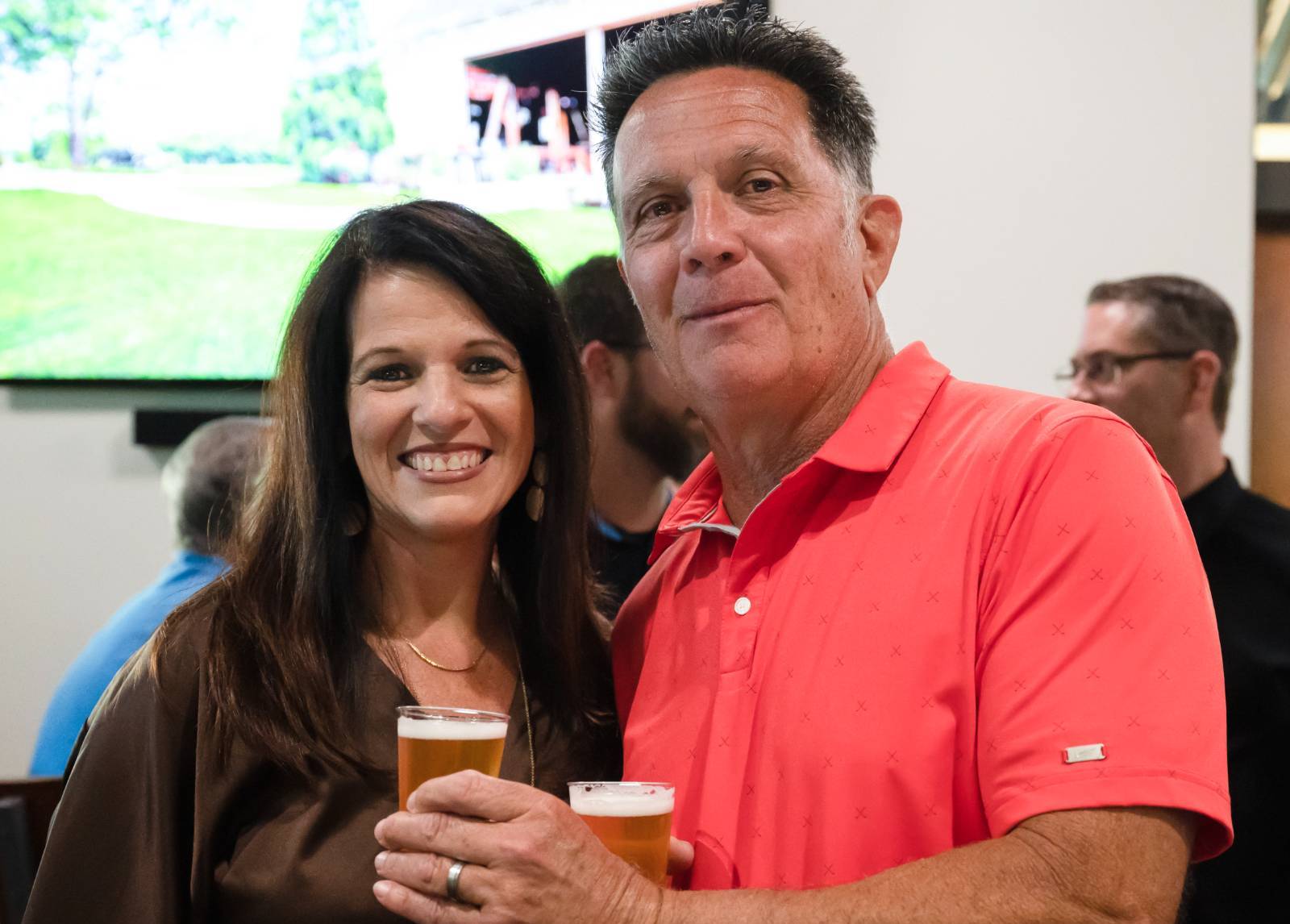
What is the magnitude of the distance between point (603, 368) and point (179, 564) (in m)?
1.27

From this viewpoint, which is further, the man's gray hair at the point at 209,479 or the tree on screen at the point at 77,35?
the tree on screen at the point at 77,35

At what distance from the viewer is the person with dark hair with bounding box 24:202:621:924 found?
5.47ft

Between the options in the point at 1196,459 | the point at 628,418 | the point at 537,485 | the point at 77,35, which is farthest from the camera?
the point at 77,35

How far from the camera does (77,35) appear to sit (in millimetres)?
3898

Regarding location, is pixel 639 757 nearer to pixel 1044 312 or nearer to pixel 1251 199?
pixel 1044 312

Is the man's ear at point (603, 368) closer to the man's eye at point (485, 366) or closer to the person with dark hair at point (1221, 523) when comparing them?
the person with dark hair at point (1221, 523)

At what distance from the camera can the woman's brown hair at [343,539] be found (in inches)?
68.9

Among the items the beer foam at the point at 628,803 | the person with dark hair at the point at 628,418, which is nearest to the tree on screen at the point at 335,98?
the person with dark hair at the point at 628,418

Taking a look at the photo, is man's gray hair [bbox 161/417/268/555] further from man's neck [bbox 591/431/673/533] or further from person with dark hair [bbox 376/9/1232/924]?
person with dark hair [bbox 376/9/1232/924]

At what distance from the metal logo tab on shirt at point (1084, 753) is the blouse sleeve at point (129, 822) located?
3.63ft

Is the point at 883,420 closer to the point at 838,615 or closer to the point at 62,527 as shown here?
the point at 838,615

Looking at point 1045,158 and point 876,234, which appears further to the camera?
point 1045,158

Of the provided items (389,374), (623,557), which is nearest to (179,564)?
(623,557)

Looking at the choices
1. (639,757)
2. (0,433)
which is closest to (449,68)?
(0,433)
